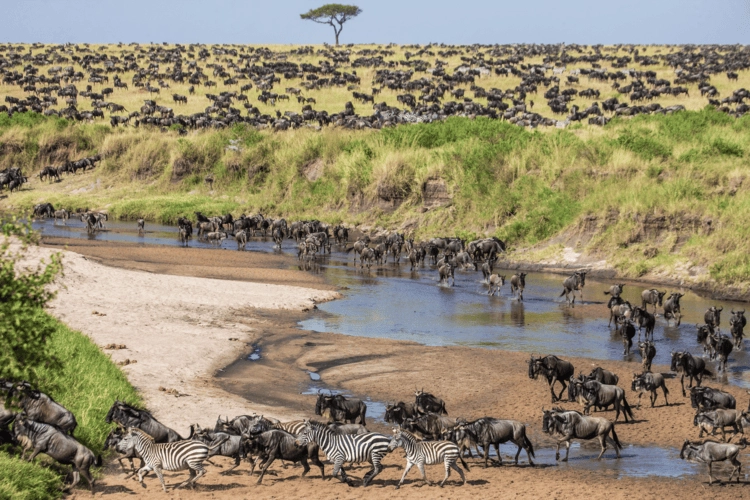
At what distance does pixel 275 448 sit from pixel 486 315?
15746mm

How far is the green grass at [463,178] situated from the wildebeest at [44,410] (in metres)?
25.4

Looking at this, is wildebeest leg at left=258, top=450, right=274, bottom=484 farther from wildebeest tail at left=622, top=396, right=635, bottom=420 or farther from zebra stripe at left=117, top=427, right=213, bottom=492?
wildebeest tail at left=622, top=396, right=635, bottom=420

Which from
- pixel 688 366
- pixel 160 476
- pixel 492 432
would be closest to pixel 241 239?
pixel 688 366

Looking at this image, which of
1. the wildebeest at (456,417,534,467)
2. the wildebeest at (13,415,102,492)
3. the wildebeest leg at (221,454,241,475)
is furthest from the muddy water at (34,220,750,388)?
the wildebeest at (13,415,102,492)

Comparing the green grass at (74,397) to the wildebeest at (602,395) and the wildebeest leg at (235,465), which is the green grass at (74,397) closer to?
the wildebeest leg at (235,465)

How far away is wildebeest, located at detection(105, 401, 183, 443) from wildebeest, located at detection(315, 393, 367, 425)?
9.48 ft

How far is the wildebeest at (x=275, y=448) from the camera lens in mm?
13297

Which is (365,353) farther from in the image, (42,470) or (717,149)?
(717,149)

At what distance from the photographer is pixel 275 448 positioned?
43.5ft

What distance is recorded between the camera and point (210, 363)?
2052 centimetres

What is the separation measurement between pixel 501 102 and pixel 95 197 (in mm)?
29328

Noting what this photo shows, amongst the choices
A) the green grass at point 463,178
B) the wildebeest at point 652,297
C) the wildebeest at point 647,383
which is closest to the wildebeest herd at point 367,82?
the green grass at point 463,178

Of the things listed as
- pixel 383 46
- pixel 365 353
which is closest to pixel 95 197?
pixel 365 353

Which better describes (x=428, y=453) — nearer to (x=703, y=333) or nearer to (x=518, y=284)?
(x=703, y=333)
